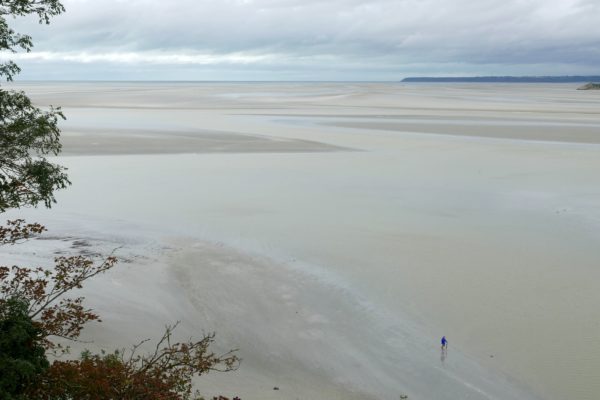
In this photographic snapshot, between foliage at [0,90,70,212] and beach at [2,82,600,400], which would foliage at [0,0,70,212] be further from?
beach at [2,82,600,400]

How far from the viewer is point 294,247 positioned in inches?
656

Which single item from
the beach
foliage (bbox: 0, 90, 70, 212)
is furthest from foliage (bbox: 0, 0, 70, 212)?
the beach

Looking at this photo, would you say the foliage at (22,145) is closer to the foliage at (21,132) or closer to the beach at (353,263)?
the foliage at (21,132)

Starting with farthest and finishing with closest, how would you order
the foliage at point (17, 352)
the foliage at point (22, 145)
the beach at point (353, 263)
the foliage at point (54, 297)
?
1. the beach at point (353, 263)
2. the foliage at point (22, 145)
3. the foliage at point (54, 297)
4. the foliage at point (17, 352)

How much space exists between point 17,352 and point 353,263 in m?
9.97

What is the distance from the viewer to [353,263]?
15.4 meters

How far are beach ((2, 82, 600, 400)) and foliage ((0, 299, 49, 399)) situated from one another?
314cm

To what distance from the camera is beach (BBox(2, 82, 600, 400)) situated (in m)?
10.1

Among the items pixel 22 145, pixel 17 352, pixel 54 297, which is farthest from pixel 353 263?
pixel 17 352

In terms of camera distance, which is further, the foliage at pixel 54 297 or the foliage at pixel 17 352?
the foliage at pixel 54 297

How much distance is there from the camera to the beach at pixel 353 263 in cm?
1015

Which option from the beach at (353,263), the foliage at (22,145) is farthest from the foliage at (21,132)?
the beach at (353,263)

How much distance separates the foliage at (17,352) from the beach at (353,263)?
10.3ft

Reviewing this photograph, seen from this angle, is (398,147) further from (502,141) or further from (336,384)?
(336,384)
